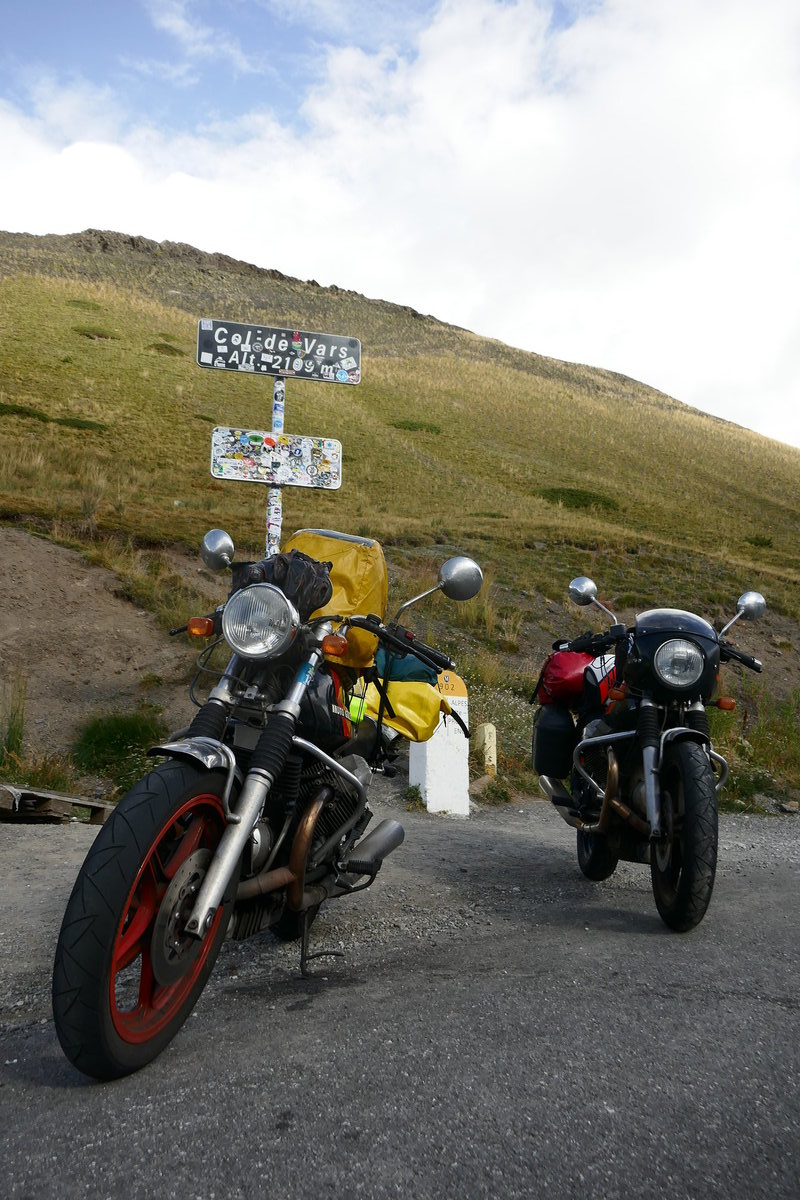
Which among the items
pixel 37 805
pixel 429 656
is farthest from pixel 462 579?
pixel 37 805

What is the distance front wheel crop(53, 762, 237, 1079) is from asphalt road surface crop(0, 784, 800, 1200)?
0.12 meters

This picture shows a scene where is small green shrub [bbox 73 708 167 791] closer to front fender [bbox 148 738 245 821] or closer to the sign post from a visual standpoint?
the sign post

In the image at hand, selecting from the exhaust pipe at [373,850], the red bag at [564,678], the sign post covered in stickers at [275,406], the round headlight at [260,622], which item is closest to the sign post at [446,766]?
the red bag at [564,678]

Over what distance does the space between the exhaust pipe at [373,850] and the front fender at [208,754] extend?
823 mm

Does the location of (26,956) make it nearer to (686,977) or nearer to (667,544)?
(686,977)

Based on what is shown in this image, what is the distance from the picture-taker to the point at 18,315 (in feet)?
158

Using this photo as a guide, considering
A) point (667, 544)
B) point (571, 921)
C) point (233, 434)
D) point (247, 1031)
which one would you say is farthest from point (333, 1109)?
point (667, 544)

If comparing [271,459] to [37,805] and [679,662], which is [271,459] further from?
[679,662]

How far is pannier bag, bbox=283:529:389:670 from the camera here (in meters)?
3.40

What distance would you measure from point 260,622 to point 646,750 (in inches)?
82.4

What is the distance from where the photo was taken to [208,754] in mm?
2561

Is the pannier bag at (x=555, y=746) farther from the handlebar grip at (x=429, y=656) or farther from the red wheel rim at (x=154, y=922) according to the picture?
the red wheel rim at (x=154, y=922)

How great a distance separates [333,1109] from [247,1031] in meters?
0.55

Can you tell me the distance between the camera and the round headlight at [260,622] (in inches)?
111
